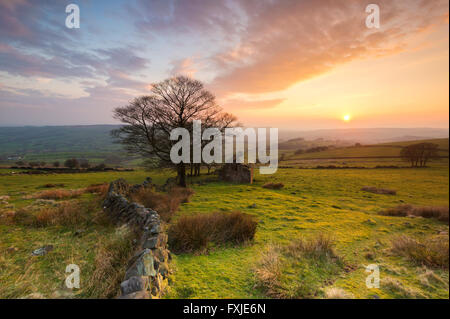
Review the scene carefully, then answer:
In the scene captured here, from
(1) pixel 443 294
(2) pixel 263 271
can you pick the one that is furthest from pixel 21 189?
(1) pixel 443 294

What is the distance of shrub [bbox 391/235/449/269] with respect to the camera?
3.19m

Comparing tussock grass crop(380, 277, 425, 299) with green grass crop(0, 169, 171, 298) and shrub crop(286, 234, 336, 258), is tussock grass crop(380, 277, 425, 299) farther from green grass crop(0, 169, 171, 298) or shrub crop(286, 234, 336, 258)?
green grass crop(0, 169, 171, 298)

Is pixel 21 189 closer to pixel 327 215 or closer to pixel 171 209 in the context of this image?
pixel 171 209

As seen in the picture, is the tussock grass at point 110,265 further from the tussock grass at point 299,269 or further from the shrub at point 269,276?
the tussock grass at point 299,269

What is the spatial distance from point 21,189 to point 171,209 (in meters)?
11.0

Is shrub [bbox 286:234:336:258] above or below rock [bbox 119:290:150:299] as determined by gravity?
below

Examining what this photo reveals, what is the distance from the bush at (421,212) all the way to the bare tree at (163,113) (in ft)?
39.8

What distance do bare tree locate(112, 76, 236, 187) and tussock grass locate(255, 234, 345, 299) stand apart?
11.5 meters

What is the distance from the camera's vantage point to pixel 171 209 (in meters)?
8.53

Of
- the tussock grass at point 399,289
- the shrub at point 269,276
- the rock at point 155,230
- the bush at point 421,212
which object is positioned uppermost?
the bush at point 421,212

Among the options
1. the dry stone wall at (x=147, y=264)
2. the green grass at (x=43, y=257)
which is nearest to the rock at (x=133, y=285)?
the dry stone wall at (x=147, y=264)

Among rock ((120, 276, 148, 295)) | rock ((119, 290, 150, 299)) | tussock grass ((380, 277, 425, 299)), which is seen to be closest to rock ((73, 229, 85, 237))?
rock ((120, 276, 148, 295))

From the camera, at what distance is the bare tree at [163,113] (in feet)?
44.3

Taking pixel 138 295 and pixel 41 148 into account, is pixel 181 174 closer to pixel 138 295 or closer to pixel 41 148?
pixel 138 295
